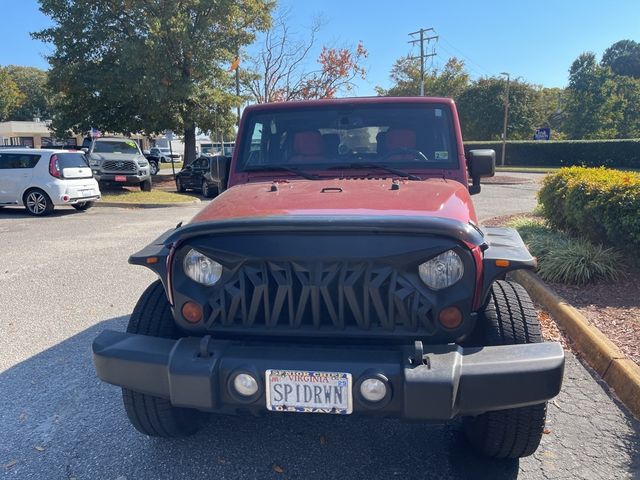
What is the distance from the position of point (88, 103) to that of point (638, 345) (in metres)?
20.2

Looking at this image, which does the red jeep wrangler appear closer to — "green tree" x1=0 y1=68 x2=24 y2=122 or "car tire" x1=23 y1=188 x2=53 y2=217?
"car tire" x1=23 y1=188 x2=53 y2=217

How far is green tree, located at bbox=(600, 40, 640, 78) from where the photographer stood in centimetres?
7744

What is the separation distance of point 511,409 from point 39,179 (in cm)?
1209

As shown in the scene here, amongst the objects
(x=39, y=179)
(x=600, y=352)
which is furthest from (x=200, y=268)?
(x=39, y=179)

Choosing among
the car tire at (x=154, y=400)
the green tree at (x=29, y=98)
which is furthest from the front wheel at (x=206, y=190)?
the green tree at (x=29, y=98)

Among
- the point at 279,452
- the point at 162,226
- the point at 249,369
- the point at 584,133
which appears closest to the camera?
the point at 249,369

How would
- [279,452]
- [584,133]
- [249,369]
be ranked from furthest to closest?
1. [584,133]
2. [279,452]
3. [249,369]

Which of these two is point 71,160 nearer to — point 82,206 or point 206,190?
point 82,206

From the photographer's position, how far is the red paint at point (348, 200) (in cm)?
250

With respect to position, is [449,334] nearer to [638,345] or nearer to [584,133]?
[638,345]

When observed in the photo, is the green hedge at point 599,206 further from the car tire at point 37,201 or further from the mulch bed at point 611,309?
the car tire at point 37,201

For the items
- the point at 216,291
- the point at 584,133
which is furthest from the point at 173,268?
the point at 584,133

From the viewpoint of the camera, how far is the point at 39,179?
39.0ft

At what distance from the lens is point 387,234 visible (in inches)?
91.0
